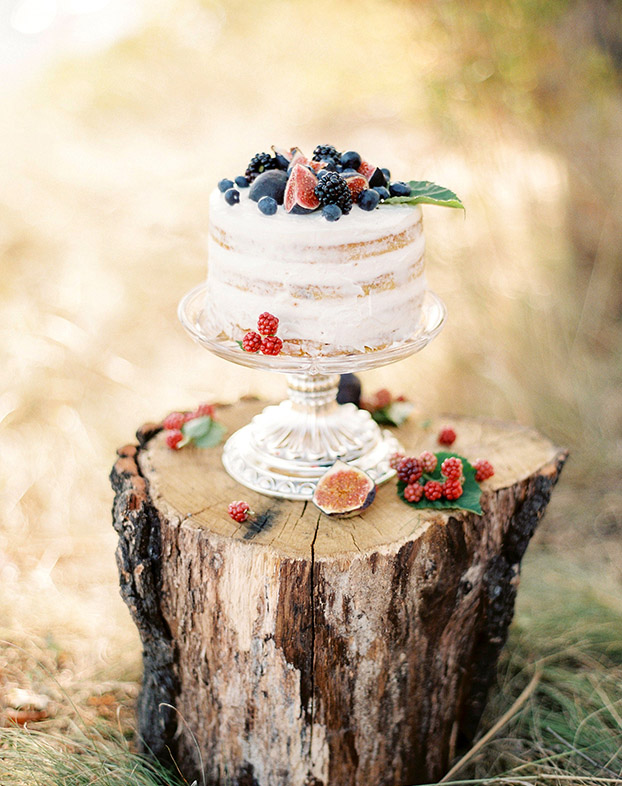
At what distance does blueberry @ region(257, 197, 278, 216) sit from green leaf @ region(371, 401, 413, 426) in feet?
3.89

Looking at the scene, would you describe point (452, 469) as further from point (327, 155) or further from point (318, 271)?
point (327, 155)

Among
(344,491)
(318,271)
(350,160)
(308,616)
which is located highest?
(350,160)

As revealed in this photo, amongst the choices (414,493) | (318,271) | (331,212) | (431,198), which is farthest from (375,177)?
(414,493)

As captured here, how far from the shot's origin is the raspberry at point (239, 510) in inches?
90.5

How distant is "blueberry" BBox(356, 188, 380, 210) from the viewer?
7.13 feet

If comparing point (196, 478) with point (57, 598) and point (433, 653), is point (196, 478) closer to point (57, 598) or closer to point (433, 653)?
point (433, 653)

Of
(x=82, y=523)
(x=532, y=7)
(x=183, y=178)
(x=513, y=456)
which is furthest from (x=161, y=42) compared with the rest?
(x=513, y=456)

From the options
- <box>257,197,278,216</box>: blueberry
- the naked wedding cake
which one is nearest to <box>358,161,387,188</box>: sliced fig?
the naked wedding cake

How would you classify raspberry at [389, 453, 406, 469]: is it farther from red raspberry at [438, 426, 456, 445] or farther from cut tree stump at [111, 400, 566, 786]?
red raspberry at [438, 426, 456, 445]

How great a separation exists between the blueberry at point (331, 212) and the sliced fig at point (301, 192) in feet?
0.20

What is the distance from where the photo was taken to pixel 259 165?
231cm

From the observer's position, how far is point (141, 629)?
246cm

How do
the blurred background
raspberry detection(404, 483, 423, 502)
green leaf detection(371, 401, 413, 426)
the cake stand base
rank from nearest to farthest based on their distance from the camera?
raspberry detection(404, 483, 423, 502)
the cake stand base
green leaf detection(371, 401, 413, 426)
the blurred background

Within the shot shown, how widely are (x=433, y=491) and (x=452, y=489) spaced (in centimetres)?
6
